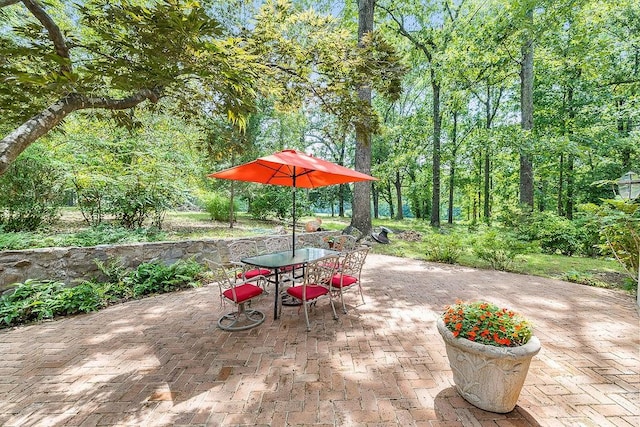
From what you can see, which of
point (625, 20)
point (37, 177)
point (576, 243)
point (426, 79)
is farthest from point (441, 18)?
point (37, 177)

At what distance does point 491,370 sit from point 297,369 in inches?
66.6

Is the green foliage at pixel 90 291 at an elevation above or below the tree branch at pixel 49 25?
below

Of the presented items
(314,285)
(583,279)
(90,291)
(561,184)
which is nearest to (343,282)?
(314,285)

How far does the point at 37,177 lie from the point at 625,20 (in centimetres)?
1974

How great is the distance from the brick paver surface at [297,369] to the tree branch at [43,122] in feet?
6.85

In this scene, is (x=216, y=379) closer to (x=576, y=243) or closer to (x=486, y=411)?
(x=486, y=411)

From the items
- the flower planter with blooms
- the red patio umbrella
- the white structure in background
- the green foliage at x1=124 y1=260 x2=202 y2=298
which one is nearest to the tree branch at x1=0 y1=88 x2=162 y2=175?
the red patio umbrella

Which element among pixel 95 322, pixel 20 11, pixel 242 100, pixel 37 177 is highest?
pixel 20 11

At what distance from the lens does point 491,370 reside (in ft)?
7.07

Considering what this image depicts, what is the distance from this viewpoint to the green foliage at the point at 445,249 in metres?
7.46

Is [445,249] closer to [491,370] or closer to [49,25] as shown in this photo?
[491,370]

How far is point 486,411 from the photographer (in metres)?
2.24

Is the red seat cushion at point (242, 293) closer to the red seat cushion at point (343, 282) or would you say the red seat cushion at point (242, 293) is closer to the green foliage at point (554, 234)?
the red seat cushion at point (343, 282)

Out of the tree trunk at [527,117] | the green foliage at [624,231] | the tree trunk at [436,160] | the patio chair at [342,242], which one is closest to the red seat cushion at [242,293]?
the patio chair at [342,242]
